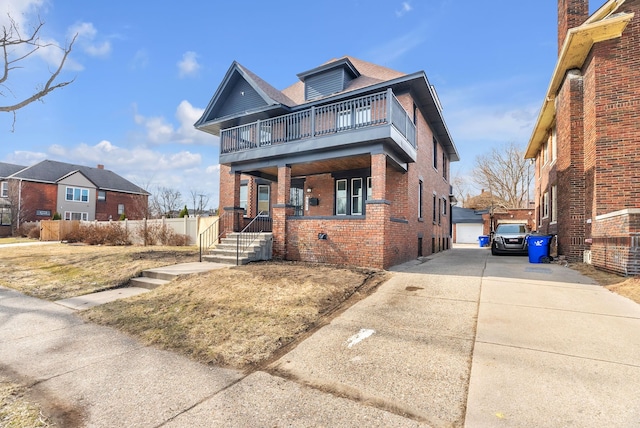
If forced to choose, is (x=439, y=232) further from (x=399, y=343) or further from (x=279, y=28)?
(x=399, y=343)

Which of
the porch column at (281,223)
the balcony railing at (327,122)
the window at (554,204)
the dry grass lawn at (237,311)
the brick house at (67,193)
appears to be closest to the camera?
the dry grass lawn at (237,311)

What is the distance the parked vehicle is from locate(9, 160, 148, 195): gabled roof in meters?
45.2

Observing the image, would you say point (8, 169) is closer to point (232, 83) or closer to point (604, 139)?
point (232, 83)

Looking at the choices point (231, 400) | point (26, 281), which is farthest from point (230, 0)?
point (231, 400)

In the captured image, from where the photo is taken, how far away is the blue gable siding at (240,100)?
1381 cm

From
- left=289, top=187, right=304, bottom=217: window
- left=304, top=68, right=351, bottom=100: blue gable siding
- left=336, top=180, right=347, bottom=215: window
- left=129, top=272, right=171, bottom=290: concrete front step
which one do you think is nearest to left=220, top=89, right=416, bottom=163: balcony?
left=336, top=180, right=347, bottom=215: window

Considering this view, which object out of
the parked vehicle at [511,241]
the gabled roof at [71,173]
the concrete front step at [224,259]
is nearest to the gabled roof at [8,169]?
the gabled roof at [71,173]

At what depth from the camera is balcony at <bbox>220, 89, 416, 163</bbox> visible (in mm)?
9469

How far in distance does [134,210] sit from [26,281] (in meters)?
38.8

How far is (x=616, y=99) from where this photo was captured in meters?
9.06

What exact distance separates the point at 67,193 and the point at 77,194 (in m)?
0.99

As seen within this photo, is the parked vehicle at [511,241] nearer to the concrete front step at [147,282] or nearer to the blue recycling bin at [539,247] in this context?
the blue recycling bin at [539,247]

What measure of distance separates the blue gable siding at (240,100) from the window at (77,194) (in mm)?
34433

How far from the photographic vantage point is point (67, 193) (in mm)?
37750
